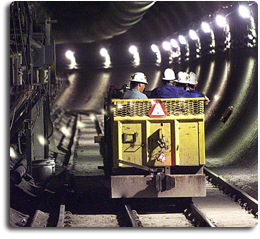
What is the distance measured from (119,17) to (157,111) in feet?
55.9

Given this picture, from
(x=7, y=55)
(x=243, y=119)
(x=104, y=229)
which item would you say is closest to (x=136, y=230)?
(x=104, y=229)

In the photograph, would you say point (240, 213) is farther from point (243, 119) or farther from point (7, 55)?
point (243, 119)

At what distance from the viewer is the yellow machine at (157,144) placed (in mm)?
10336

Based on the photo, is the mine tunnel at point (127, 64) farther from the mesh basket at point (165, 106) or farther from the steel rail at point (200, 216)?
→ the mesh basket at point (165, 106)

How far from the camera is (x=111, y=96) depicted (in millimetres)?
11961

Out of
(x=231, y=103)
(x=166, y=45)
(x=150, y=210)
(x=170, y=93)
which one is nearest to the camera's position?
(x=170, y=93)

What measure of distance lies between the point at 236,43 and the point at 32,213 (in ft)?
35.1

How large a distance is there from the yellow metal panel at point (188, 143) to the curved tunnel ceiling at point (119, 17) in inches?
481

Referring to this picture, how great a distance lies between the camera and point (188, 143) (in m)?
10.4

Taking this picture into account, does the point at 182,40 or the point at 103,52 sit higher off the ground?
the point at 182,40

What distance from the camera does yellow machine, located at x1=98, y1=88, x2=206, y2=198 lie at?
10.3 meters

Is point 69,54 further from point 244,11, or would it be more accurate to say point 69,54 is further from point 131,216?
point 131,216

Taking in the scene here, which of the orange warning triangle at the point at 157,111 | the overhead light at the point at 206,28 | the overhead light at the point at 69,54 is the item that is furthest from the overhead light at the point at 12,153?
the overhead light at the point at 69,54

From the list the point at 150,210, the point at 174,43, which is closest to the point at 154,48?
the point at 174,43
